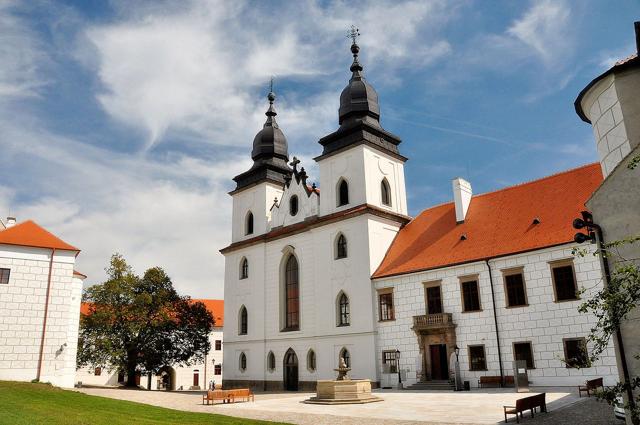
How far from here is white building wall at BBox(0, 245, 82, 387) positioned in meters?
26.9

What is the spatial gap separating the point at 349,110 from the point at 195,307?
1926 cm

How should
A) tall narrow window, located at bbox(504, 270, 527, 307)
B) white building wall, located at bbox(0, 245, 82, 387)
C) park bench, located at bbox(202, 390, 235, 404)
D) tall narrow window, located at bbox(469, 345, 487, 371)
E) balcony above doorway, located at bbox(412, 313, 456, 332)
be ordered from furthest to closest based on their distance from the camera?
white building wall, located at bbox(0, 245, 82, 387) → balcony above doorway, located at bbox(412, 313, 456, 332) → tall narrow window, located at bbox(469, 345, 487, 371) → tall narrow window, located at bbox(504, 270, 527, 307) → park bench, located at bbox(202, 390, 235, 404)

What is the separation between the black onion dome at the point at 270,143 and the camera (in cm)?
4088

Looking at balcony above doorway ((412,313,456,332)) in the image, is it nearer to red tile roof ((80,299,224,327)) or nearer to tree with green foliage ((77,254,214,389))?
tree with green foliage ((77,254,214,389))

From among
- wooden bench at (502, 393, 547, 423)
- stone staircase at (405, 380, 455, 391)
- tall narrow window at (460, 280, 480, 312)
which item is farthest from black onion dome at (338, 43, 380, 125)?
wooden bench at (502, 393, 547, 423)

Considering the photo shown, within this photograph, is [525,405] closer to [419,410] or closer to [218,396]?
[419,410]

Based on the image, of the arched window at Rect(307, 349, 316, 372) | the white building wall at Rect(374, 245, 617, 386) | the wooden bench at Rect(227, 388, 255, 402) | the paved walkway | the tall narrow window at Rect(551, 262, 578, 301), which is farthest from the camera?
the arched window at Rect(307, 349, 316, 372)

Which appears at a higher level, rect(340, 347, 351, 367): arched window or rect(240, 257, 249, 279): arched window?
rect(240, 257, 249, 279): arched window

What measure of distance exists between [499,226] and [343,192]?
10.5 m

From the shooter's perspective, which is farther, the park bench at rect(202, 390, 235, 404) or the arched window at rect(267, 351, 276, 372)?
the arched window at rect(267, 351, 276, 372)

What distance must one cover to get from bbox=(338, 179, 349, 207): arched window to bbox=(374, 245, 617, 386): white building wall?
23.9 ft

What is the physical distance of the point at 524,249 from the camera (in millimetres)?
24359

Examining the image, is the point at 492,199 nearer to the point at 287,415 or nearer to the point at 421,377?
the point at 421,377

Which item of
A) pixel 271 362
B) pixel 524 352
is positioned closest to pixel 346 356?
pixel 271 362
